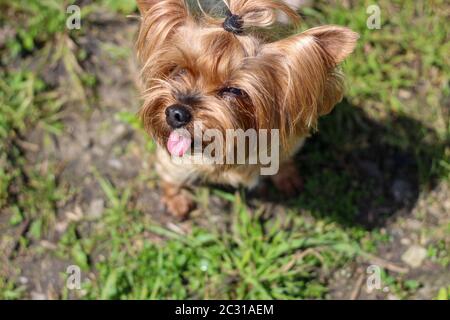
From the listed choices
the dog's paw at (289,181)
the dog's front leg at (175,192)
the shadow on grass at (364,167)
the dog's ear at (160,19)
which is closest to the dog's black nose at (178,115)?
the dog's ear at (160,19)

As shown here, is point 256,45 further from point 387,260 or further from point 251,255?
point 387,260

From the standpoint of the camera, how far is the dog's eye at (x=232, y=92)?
302 cm

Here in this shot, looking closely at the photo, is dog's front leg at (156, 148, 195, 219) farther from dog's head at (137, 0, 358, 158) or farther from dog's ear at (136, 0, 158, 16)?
dog's ear at (136, 0, 158, 16)

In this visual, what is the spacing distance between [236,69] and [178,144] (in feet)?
1.85

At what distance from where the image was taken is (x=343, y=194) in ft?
14.9

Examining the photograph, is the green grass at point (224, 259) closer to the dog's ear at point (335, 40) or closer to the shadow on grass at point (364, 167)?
the shadow on grass at point (364, 167)

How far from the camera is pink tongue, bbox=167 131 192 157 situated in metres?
3.22

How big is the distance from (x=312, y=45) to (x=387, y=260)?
2.13 m

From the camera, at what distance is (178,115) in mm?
3068

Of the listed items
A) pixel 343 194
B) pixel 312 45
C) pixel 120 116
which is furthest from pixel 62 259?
pixel 312 45

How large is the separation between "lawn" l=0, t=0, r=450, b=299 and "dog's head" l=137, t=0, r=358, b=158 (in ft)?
4.54

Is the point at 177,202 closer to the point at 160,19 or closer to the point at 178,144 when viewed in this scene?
the point at 178,144

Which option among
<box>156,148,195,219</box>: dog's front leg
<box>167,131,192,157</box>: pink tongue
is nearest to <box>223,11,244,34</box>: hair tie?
<box>167,131,192,157</box>: pink tongue

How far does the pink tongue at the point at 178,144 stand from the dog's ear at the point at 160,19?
1.55 ft
